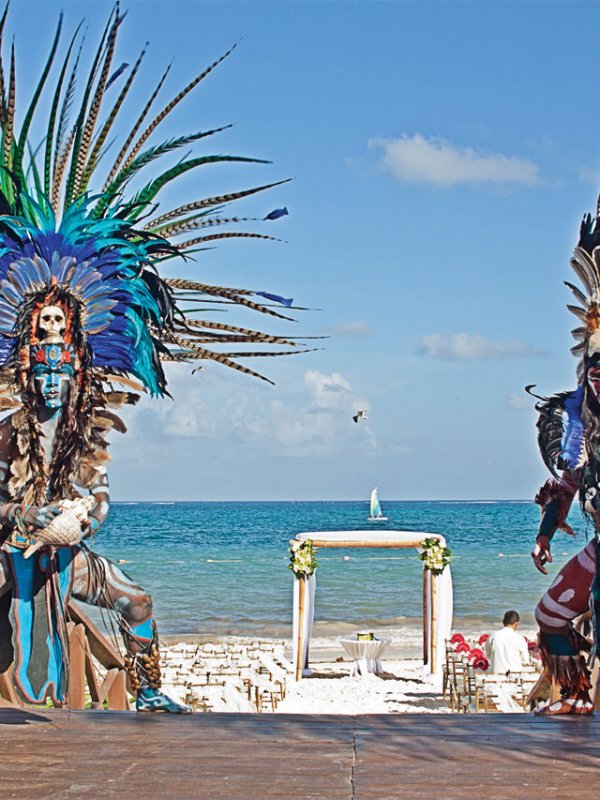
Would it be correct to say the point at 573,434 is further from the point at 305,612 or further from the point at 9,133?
the point at 305,612

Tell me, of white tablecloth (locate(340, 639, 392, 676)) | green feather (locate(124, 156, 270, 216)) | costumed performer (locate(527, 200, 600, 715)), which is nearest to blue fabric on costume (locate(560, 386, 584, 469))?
costumed performer (locate(527, 200, 600, 715))

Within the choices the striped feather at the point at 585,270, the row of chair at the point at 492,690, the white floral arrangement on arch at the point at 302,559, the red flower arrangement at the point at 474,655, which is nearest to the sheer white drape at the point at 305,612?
the white floral arrangement on arch at the point at 302,559

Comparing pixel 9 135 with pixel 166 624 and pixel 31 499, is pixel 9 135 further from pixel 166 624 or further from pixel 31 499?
pixel 166 624

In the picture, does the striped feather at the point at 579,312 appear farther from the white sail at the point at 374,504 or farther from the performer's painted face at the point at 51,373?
the white sail at the point at 374,504

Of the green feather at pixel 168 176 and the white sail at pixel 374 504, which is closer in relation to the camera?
the green feather at pixel 168 176

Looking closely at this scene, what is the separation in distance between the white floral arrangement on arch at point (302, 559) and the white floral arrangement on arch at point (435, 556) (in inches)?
62.2

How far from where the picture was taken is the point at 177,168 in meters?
6.73

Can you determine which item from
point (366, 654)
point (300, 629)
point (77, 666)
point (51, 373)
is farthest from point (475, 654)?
point (51, 373)

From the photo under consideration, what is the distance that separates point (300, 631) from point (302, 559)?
1263mm

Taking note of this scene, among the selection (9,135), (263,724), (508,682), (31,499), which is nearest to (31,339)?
(31,499)

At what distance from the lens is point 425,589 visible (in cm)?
1589

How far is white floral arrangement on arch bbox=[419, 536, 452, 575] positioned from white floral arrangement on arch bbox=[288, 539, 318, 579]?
5.18 ft

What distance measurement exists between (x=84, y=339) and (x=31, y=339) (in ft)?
0.99

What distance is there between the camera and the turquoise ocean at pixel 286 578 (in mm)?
31250
